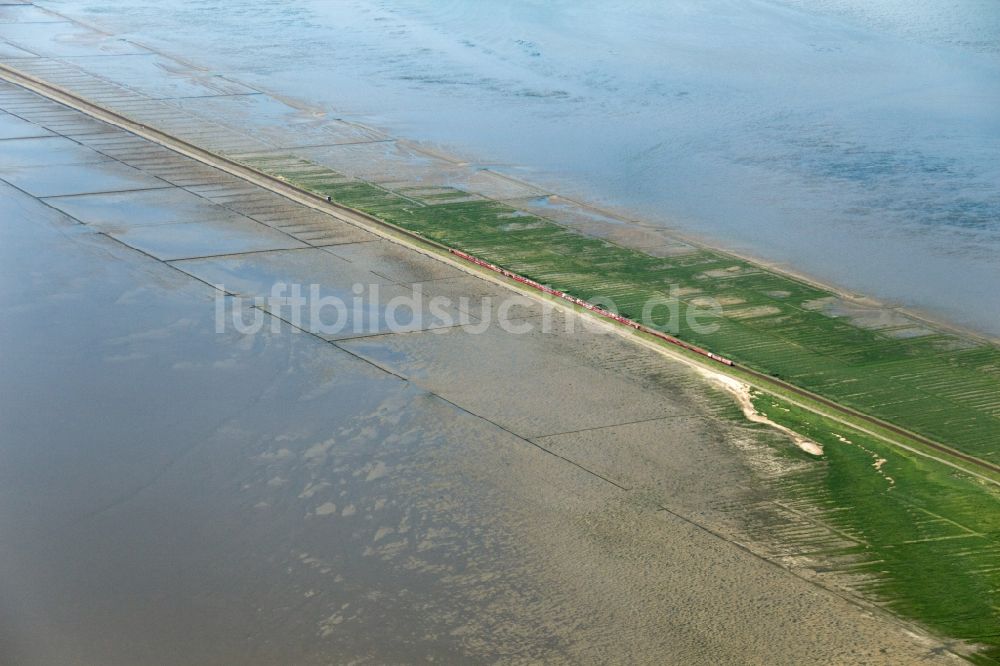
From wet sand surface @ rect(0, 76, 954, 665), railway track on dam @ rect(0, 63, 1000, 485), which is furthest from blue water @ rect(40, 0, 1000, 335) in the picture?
wet sand surface @ rect(0, 76, 954, 665)

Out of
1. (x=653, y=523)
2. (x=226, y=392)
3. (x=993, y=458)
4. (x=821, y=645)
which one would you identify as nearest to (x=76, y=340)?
(x=226, y=392)

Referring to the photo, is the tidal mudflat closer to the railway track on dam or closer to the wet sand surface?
the wet sand surface

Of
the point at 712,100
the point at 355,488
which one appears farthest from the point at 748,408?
the point at 712,100

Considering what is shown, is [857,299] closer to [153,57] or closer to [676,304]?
[676,304]

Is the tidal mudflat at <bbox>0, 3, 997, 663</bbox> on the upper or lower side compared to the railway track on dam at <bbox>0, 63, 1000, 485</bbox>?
lower

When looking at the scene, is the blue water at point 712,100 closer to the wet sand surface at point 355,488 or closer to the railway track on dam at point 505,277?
the railway track on dam at point 505,277

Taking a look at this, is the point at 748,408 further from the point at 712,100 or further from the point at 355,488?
the point at 712,100
